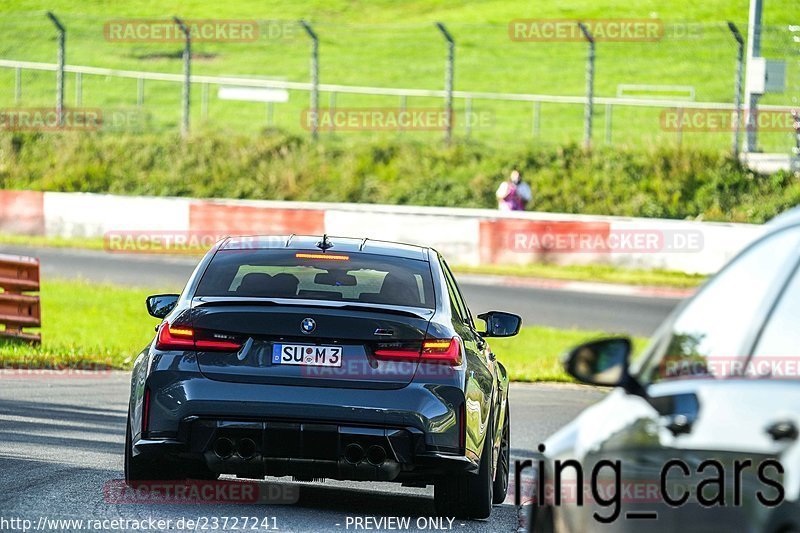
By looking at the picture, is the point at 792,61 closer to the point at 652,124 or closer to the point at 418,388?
the point at 652,124

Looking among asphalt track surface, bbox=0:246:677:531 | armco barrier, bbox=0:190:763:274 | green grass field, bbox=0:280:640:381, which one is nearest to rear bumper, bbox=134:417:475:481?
asphalt track surface, bbox=0:246:677:531

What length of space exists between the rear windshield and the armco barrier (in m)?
17.8

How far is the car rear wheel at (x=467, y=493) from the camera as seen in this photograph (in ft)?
25.3

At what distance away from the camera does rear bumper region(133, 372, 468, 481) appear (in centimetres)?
730

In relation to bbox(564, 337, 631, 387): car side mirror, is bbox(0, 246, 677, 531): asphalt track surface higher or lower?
lower

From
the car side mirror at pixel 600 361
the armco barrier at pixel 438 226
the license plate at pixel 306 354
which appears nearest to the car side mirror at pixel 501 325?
the license plate at pixel 306 354

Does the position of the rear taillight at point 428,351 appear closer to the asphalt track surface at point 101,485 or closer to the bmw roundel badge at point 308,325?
the bmw roundel badge at point 308,325

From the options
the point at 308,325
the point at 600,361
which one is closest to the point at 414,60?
the point at 308,325

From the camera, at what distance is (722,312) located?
13.6 feet

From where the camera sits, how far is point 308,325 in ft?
24.5

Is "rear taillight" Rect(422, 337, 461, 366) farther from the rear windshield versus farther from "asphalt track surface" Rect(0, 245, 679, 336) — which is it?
"asphalt track surface" Rect(0, 245, 679, 336)

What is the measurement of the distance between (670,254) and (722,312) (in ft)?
72.7

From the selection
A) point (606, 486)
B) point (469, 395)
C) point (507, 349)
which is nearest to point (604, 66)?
point (507, 349)

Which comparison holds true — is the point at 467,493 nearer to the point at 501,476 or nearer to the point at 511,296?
the point at 501,476
